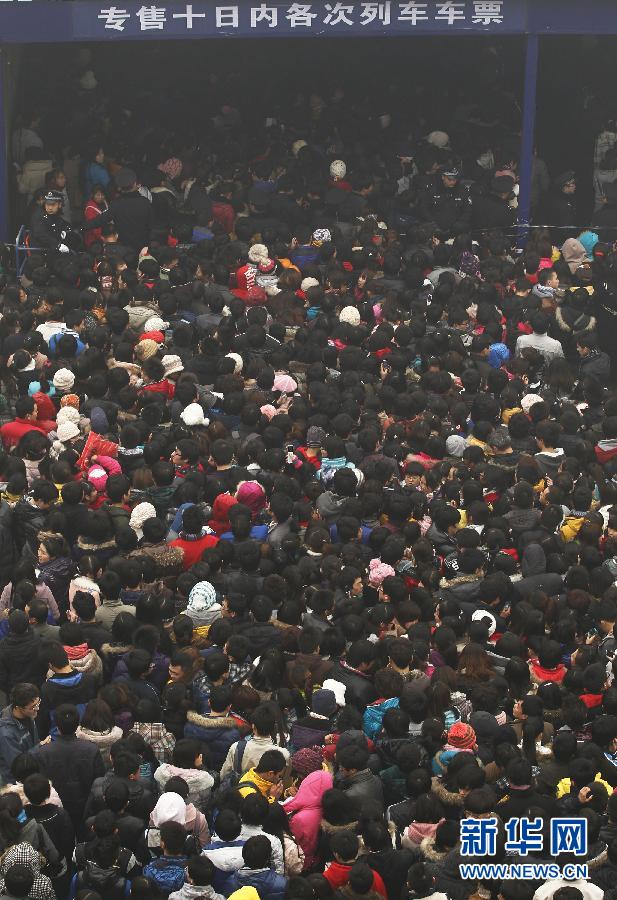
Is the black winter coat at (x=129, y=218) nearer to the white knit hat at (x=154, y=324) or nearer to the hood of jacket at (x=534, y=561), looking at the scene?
the white knit hat at (x=154, y=324)

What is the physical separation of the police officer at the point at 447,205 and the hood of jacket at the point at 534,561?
6.74 meters

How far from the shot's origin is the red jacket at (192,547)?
A: 11.6 metres

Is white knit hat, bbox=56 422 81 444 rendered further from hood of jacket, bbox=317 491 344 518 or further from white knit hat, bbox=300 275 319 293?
white knit hat, bbox=300 275 319 293

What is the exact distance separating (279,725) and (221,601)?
64.4 inches

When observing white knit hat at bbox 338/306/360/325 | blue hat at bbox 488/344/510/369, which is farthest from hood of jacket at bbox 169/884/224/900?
white knit hat at bbox 338/306/360/325

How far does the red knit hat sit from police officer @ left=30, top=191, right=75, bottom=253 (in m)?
8.90

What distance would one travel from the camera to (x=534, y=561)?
1157cm

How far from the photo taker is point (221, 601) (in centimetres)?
1105

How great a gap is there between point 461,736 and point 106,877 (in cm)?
220

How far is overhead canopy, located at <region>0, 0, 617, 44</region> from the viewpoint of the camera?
671 inches

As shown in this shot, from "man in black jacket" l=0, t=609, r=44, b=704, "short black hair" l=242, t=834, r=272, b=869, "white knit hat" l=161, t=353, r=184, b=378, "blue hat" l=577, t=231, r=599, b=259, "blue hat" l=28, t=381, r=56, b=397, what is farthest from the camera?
"blue hat" l=577, t=231, r=599, b=259

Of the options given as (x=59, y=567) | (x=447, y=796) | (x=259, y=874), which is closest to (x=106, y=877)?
(x=259, y=874)

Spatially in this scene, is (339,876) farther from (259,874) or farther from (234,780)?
(234,780)

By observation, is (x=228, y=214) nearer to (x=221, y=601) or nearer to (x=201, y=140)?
(x=201, y=140)
